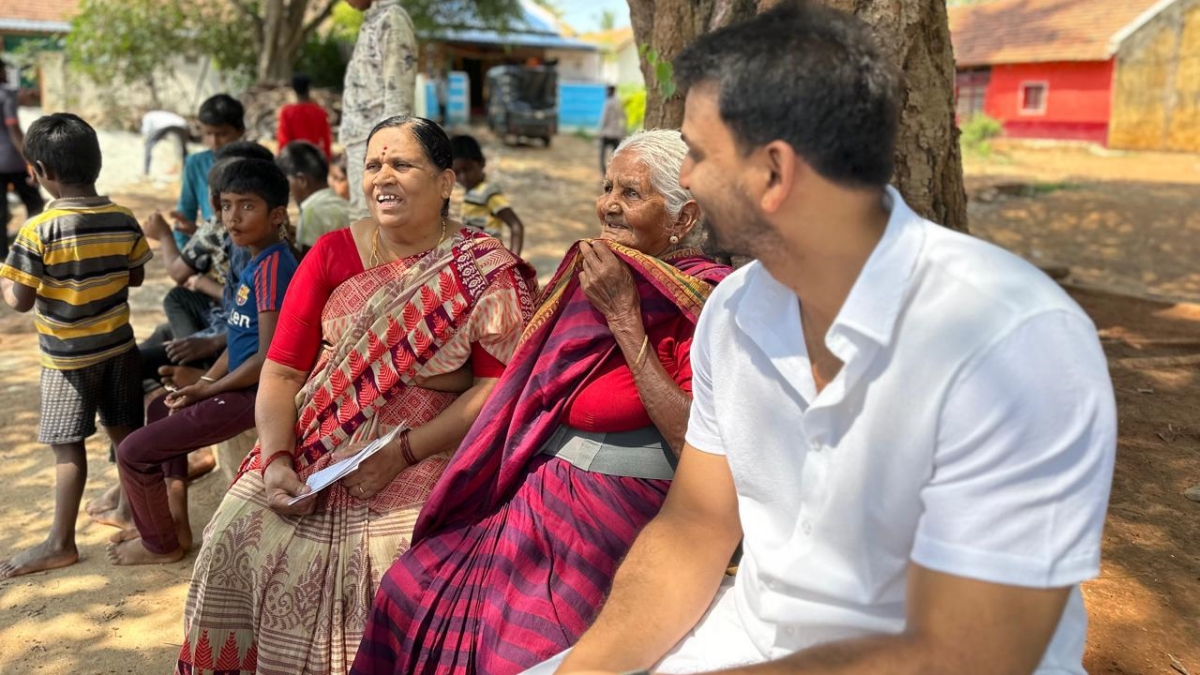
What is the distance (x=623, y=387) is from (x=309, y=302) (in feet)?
3.43

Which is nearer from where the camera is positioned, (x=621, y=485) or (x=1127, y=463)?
(x=621, y=485)

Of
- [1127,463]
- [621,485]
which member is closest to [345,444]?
[621,485]

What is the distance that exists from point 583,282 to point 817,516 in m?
1.05

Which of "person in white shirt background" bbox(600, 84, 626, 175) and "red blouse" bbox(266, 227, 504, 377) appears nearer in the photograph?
"red blouse" bbox(266, 227, 504, 377)

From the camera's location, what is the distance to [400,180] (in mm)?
2861

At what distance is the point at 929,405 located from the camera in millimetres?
1368

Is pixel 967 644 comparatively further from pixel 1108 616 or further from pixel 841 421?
pixel 1108 616

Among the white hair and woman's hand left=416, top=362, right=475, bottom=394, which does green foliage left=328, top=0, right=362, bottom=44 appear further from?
the white hair

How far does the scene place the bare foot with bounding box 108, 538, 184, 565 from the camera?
376 centimetres

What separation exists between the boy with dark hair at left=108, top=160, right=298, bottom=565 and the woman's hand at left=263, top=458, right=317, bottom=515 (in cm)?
66

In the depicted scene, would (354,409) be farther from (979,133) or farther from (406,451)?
(979,133)

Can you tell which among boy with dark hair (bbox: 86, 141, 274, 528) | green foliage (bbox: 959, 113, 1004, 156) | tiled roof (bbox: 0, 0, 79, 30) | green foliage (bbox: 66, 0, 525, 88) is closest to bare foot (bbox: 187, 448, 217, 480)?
boy with dark hair (bbox: 86, 141, 274, 528)

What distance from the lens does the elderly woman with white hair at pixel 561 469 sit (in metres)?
2.26

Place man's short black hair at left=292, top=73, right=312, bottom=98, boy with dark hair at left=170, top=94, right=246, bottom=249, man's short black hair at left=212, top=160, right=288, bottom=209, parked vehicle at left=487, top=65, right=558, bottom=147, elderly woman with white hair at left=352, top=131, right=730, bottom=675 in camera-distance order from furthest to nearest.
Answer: parked vehicle at left=487, top=65, right=558, bottom=147 → man's short black hair at left=292, top=73, right=312, bottom=98 → boy with dark hair at left=170, top=94, right=246, bottom=249 → man's short black hair at left=212, top=160, right=288, bottom=209 → elderly woman with white hair at left=352, top=131, right=730, bottom=675
